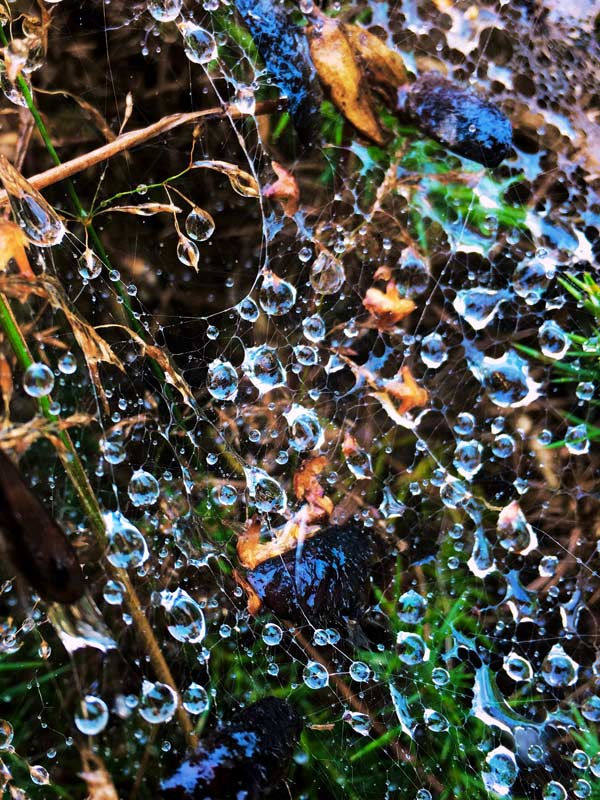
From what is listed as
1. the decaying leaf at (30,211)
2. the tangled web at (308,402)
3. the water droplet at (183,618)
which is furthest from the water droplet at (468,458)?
the decaying leaf at (30,211)

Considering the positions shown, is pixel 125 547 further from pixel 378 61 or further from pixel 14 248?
pixel 378 61

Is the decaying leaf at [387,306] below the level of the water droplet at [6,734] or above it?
above

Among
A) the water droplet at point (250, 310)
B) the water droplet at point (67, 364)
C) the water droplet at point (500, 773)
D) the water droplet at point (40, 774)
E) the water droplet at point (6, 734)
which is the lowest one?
the water droplet at point (40, 774)

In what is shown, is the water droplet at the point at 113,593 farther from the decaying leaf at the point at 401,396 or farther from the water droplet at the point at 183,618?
the decaying leaf at the point at 401,396

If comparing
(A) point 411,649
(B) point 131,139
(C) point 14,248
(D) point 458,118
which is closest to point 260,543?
(A) point 411,649

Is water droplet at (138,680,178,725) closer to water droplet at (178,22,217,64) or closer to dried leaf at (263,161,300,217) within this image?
dried leaf at (263,161,300,217)

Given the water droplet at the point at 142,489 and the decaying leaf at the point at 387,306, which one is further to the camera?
the decaying leaf at the point at 387,306

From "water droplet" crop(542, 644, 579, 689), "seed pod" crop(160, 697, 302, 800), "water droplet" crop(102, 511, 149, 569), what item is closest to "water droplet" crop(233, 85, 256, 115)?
"water droplet" crop(102, 511, 149, 569)

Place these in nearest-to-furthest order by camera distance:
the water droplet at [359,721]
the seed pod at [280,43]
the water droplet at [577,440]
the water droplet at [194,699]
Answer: the water droplet at [194,699], the water droplet at [359,721], the seed pod at [280,43], the water droplet at [577,440]
